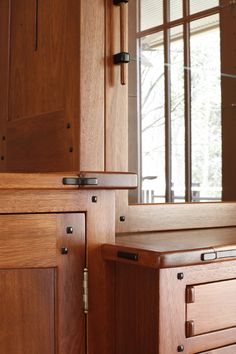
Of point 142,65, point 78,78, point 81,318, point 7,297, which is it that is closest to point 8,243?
point 7,297

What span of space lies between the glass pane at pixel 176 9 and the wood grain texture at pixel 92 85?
0.23 m

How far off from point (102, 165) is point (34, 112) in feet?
0.82

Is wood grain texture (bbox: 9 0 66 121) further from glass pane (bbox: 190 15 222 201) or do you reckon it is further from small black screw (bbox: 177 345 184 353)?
small black screw (bbox: 177 345 184 353)

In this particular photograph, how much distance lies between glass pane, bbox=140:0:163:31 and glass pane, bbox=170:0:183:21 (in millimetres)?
31

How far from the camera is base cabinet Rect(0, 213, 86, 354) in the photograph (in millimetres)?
905

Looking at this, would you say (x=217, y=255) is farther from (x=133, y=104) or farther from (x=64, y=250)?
(x=133, y=104)

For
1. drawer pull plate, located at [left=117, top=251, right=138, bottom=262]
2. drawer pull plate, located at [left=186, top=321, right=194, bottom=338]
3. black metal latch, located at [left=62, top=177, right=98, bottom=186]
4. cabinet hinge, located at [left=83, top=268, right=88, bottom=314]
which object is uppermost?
black metal latch, located at [left=62, top=177, right=98, bottom=186]

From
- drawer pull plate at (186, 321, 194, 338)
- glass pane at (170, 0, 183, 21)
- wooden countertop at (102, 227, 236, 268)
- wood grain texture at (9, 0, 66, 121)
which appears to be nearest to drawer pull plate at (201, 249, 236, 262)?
wooden countertop at (102, 227, 236, 268)

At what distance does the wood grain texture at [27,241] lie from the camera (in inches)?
35.6

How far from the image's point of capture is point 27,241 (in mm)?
926

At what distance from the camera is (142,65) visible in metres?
1.20

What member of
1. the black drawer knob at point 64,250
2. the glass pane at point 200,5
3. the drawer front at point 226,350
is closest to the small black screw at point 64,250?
the black drawer knob at point 64,250

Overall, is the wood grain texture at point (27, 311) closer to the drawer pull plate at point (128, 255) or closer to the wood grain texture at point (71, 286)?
the wood grain texture at point (71, 286)

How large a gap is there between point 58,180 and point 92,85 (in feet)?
0.81
